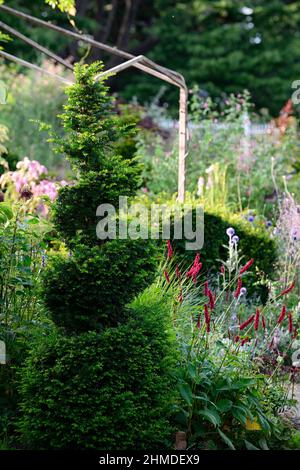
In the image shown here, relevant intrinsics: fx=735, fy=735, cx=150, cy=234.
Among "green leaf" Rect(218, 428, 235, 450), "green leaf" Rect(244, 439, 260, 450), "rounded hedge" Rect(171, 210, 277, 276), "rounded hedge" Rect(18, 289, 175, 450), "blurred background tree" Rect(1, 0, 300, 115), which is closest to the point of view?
"rounded hedge" Rect(18, 289, 175, 450)

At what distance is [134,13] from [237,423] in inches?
761

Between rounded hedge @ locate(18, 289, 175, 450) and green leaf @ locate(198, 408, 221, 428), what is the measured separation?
0.21 metres

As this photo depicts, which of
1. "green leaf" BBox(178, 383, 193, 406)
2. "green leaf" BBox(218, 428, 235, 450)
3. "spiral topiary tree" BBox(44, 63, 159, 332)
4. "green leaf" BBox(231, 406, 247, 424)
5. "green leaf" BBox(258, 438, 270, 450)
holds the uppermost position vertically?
"spiral topiary tree" BBox(44, 63, 159, 332)

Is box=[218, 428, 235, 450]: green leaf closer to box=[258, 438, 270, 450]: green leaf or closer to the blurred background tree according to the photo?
box=[258, 438, 270, 450]: green leaf

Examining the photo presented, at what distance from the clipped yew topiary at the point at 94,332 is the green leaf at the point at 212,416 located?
0.58ft

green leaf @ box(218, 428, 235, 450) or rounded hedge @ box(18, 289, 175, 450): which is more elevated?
rounded hedge @ box(18, 289, 175, 450)

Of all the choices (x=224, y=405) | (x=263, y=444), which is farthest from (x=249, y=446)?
(x=224, y=405)

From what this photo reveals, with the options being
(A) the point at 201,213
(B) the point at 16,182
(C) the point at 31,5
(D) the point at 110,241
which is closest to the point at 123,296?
(D) the point at 110,241

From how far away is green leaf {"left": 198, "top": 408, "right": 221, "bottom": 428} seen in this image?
3.37m

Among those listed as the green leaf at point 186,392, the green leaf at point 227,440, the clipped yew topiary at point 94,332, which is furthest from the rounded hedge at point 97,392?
the green leaf at point 227,440

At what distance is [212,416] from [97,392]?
59 centimetres

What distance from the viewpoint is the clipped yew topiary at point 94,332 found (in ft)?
10.3

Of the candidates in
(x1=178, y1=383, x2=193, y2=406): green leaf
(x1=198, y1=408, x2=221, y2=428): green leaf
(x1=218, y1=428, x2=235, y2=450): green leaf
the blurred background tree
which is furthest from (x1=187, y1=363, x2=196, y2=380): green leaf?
the blurred background tree

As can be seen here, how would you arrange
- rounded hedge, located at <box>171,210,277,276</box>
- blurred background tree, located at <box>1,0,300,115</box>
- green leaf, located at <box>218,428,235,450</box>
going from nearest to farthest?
green leaf, located at <box>218,428,235,450</box> < rounded hedge, located at <box>171,210,277,276</box> < blurred background tree, located at <box>1,0,300,115</box>
